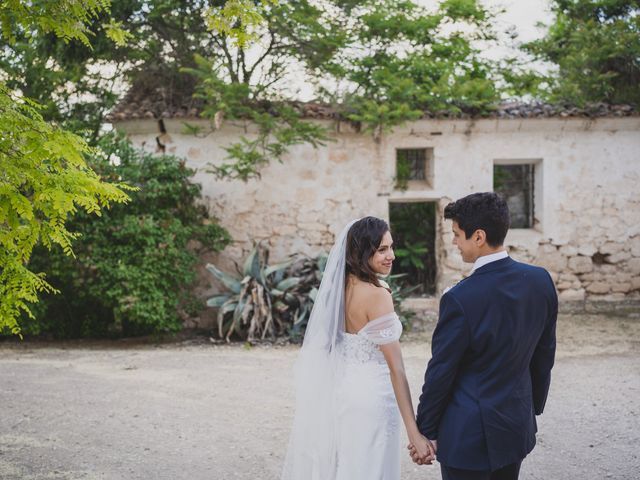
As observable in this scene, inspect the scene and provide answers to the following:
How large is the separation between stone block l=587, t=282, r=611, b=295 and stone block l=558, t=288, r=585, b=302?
16 cm

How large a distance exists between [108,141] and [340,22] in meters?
4.78

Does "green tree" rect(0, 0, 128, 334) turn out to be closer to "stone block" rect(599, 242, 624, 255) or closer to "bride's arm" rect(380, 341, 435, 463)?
"bride's arm" rect(380, 341, 435, 463)

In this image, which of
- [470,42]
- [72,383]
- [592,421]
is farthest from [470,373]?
[470,42]

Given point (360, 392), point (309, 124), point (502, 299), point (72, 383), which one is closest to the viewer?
point (502, 299)

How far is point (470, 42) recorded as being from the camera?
13367mm

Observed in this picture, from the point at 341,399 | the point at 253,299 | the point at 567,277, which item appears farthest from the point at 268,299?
the point at 341,399

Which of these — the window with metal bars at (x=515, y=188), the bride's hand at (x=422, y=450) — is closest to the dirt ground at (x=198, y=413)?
the bride's hand at (x=422, y=450)

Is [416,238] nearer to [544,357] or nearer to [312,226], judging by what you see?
[312,226]

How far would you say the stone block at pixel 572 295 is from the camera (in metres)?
10.8

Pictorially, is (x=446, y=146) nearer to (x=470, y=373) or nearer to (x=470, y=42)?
(x=470, y=42)

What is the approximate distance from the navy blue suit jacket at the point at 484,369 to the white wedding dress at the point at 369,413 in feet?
1.53

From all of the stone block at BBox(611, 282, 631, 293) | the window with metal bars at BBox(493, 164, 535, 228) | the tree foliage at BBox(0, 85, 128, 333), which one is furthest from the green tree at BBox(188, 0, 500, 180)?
the tree foliage at BBox(0, 85, 128, 333)

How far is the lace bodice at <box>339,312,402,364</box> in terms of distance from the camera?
9.21ft

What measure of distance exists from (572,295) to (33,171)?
9.79 meters
